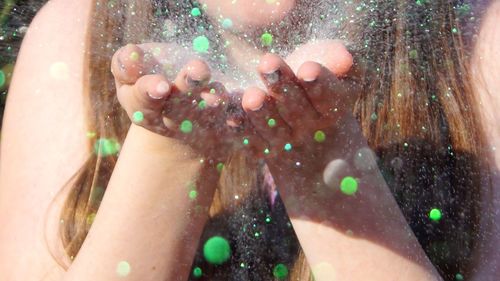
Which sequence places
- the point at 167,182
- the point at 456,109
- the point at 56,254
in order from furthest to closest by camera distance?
1. the point at 456,109
2. the point at 56,254
3. the point at 167,182

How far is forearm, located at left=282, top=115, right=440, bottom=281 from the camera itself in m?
0.93

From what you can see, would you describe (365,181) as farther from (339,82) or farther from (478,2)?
(478,2)

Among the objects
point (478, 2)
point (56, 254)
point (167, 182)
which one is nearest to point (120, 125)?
point (56, 254)

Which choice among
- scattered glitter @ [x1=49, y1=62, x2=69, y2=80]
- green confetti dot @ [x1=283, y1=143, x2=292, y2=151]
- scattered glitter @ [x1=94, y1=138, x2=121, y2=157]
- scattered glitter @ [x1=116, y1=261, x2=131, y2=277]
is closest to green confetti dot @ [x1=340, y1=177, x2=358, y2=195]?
green confetti dot @ [x1=283, y1=143, x2=292, y2=151]

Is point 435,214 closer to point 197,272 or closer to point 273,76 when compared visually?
point 197,272

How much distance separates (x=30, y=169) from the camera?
4.11 ft

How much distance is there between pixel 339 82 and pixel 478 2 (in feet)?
2.07

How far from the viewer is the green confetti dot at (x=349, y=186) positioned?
921 mm

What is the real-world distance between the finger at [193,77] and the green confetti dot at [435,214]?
0.68 metres

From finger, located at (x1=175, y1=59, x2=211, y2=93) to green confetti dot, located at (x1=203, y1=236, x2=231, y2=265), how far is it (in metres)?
0.55

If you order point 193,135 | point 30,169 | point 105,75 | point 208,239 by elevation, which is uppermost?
point 193,135

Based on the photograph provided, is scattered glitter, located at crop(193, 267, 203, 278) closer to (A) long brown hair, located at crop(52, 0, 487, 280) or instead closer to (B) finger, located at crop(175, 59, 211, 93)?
(A) long brown hair, located at crop(52, 0, 487, 280)

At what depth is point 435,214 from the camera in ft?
4.17

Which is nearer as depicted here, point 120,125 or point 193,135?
point 193,135
